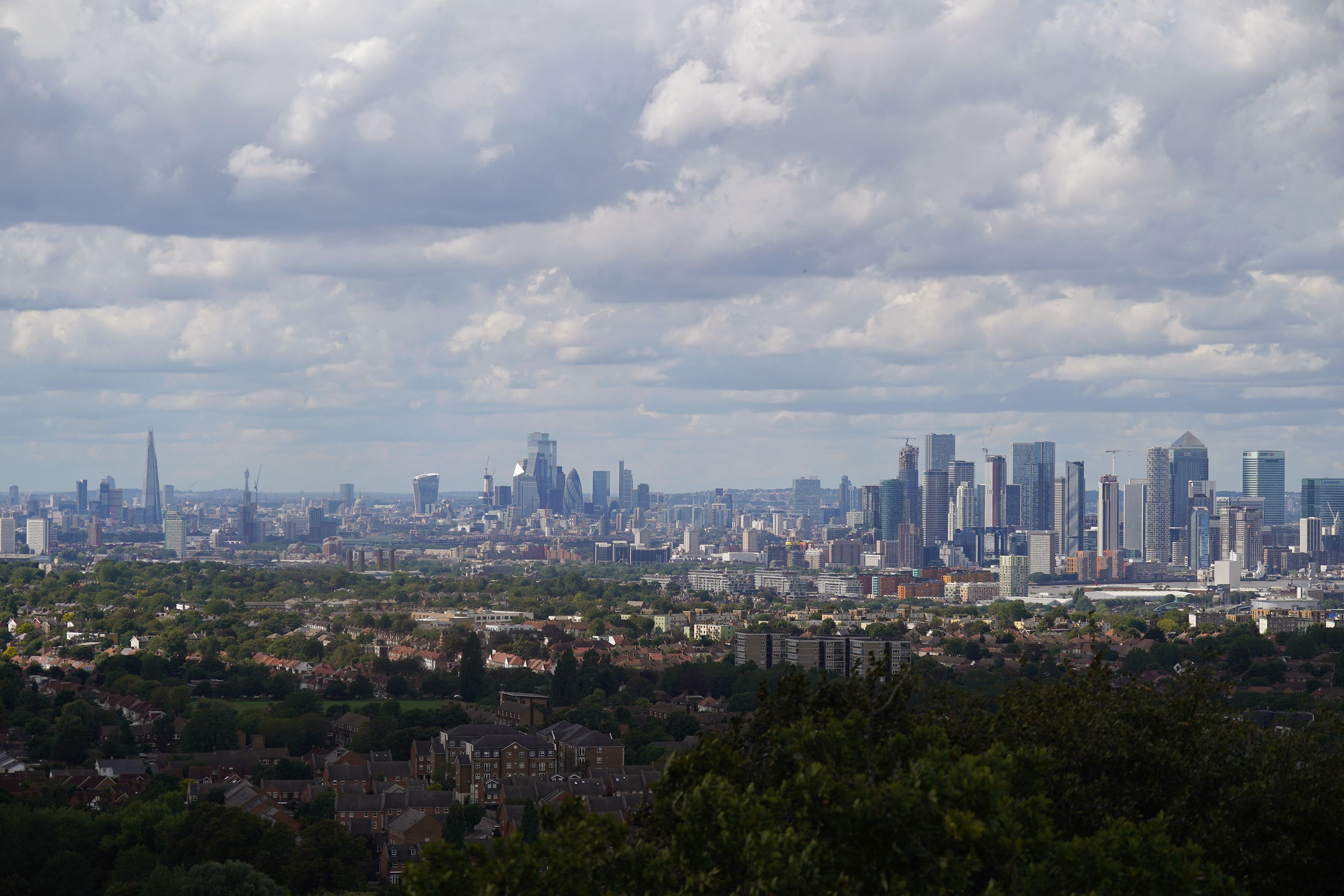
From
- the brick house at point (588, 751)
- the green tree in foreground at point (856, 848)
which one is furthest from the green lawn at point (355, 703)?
the green tree in foreground at point (856, 848)

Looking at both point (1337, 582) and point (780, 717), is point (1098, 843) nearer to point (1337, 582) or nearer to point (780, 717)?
point (780, 717)

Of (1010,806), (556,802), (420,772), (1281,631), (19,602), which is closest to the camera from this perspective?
(1010,806)

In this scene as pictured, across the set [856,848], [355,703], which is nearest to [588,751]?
[355,703]

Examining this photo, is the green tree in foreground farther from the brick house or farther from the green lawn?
the green lawn

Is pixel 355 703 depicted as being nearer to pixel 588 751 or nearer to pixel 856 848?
pixel 588 751

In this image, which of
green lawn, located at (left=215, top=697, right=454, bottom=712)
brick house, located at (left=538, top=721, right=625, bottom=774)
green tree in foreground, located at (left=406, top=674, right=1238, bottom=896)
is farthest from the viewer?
green lawn, located at (left=215, top=697, right=454, bottom=712)

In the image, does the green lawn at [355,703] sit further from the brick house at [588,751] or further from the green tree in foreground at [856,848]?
the green tree in foreground at [856,848]

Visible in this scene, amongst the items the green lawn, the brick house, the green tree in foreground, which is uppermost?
the green tree in foreground

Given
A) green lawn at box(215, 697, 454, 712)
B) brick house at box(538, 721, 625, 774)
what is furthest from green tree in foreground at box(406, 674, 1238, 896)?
green lawn at box(215, 697, 454, 712)

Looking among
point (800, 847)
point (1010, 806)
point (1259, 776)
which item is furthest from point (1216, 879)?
point (1259, 776)
